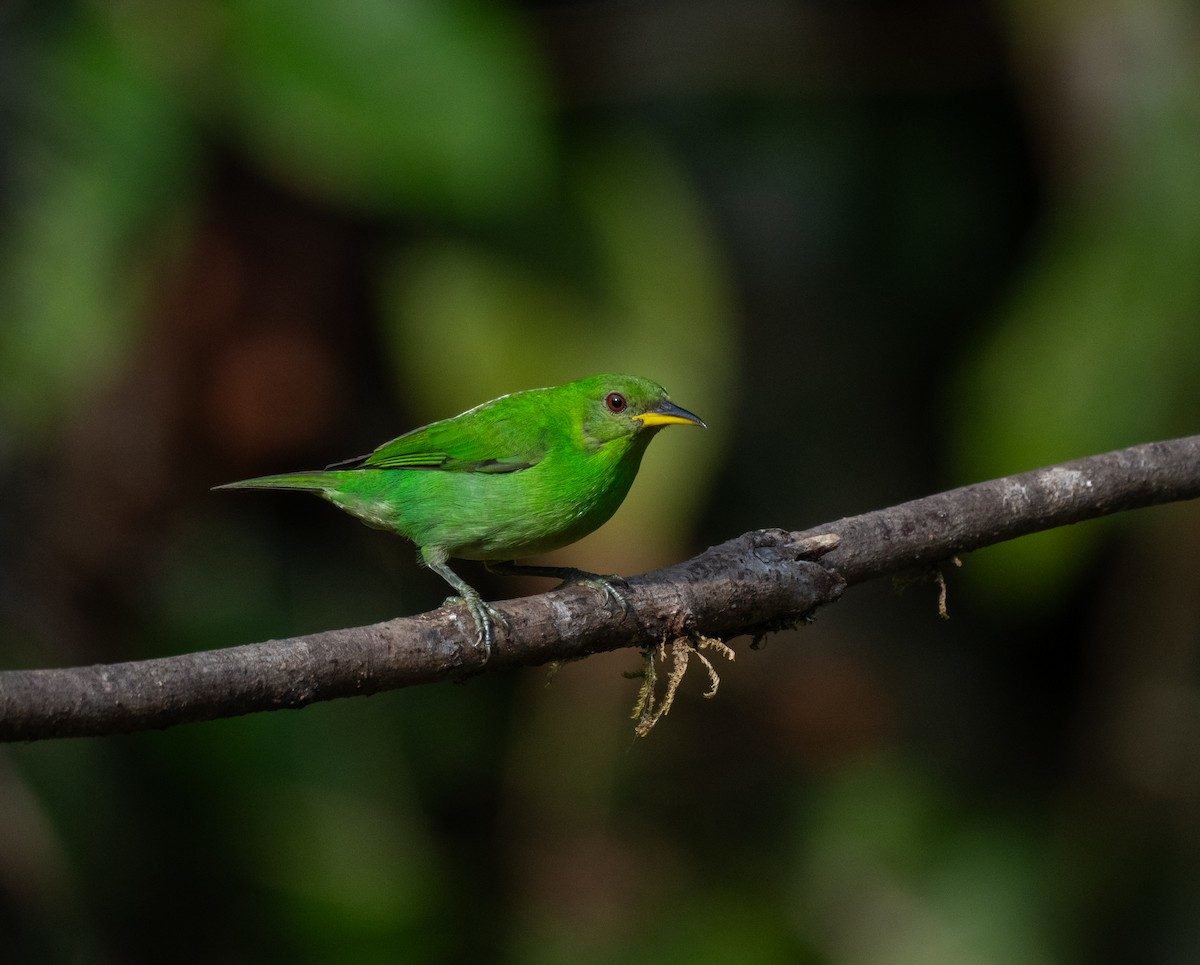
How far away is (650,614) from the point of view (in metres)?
3.21

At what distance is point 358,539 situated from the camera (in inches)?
256

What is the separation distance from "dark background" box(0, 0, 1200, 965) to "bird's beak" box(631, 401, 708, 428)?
1.06 meters

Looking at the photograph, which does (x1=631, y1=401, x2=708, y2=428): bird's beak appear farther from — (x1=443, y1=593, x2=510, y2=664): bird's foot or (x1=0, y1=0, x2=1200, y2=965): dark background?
(x1=443, y1=593, x2=510, y2=664): bird's foot

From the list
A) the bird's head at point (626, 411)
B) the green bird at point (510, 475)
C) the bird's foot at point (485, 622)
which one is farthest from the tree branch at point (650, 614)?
the bird's head at point (626, 411)

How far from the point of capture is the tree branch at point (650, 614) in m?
2.30

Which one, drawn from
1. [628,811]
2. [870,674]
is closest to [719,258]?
[870,674]

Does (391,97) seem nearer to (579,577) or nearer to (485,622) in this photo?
(579,577)

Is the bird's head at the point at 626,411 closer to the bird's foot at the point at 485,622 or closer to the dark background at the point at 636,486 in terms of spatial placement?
the dark background at the point at 636,486

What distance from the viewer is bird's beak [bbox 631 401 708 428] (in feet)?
14.1

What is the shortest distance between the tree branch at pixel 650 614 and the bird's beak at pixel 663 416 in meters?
0.98

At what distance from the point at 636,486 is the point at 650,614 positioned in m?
2.24

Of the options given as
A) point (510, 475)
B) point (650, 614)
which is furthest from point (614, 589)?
point (510, 475)

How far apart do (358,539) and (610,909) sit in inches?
78.6

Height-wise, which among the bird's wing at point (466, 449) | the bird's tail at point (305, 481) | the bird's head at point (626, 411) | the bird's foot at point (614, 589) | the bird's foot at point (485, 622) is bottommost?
the bird's tail at point (305, 481)
